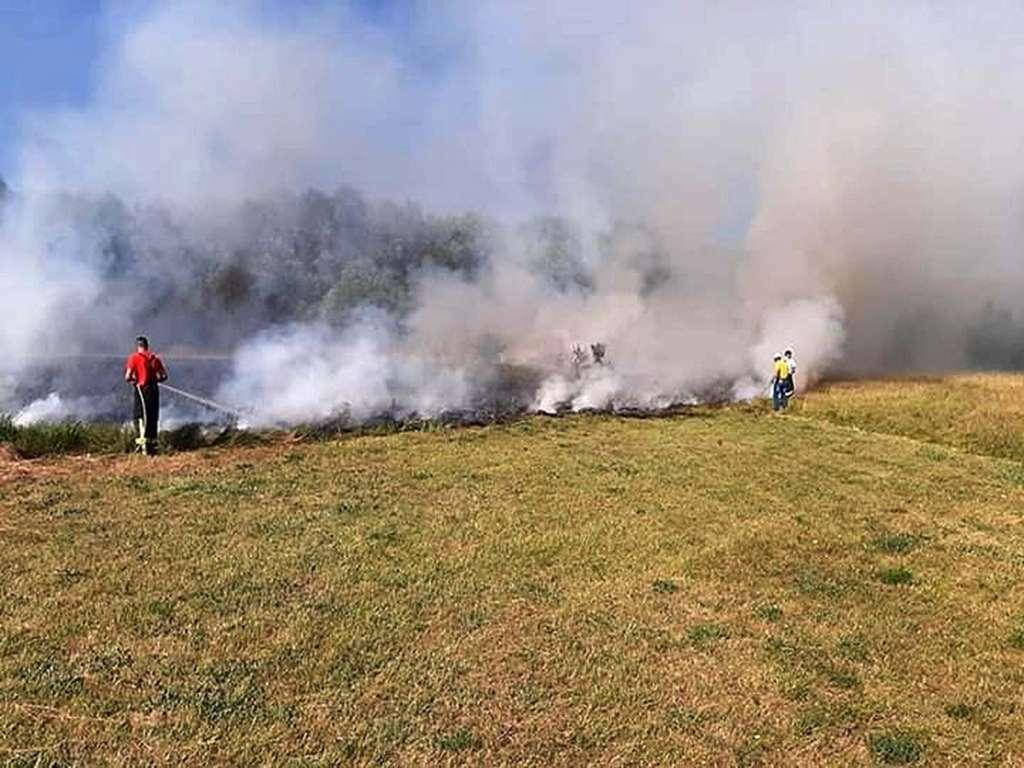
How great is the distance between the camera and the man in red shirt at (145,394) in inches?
719

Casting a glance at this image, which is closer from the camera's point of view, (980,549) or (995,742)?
(995,742)

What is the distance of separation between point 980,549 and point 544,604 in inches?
267

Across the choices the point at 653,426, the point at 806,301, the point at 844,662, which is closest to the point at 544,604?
the point at 844,662

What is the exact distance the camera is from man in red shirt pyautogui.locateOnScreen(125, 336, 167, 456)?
59.9ft

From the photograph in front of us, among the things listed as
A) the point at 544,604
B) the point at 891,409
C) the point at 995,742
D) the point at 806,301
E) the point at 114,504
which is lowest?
the point at 995,742

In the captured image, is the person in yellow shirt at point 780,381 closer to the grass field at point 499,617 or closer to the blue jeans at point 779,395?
the blue jeans at point 779,395

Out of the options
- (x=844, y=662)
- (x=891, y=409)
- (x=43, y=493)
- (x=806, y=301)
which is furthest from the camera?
(x=806, y=301)

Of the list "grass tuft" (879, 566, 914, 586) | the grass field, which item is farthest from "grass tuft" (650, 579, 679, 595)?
"grass tuft" (879, 566, 914, 586)

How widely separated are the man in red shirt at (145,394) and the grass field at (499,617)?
1.46 metres

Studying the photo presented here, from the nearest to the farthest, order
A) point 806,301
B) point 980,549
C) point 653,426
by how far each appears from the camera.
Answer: point 980,549 < point 653,426 < point 806,301

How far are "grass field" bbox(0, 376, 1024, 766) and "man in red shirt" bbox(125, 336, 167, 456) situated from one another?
1460mm

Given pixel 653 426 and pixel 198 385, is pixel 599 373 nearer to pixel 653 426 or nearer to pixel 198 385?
pixel 653 426

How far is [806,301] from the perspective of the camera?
41.8m

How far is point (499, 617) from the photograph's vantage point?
28.5 ft
